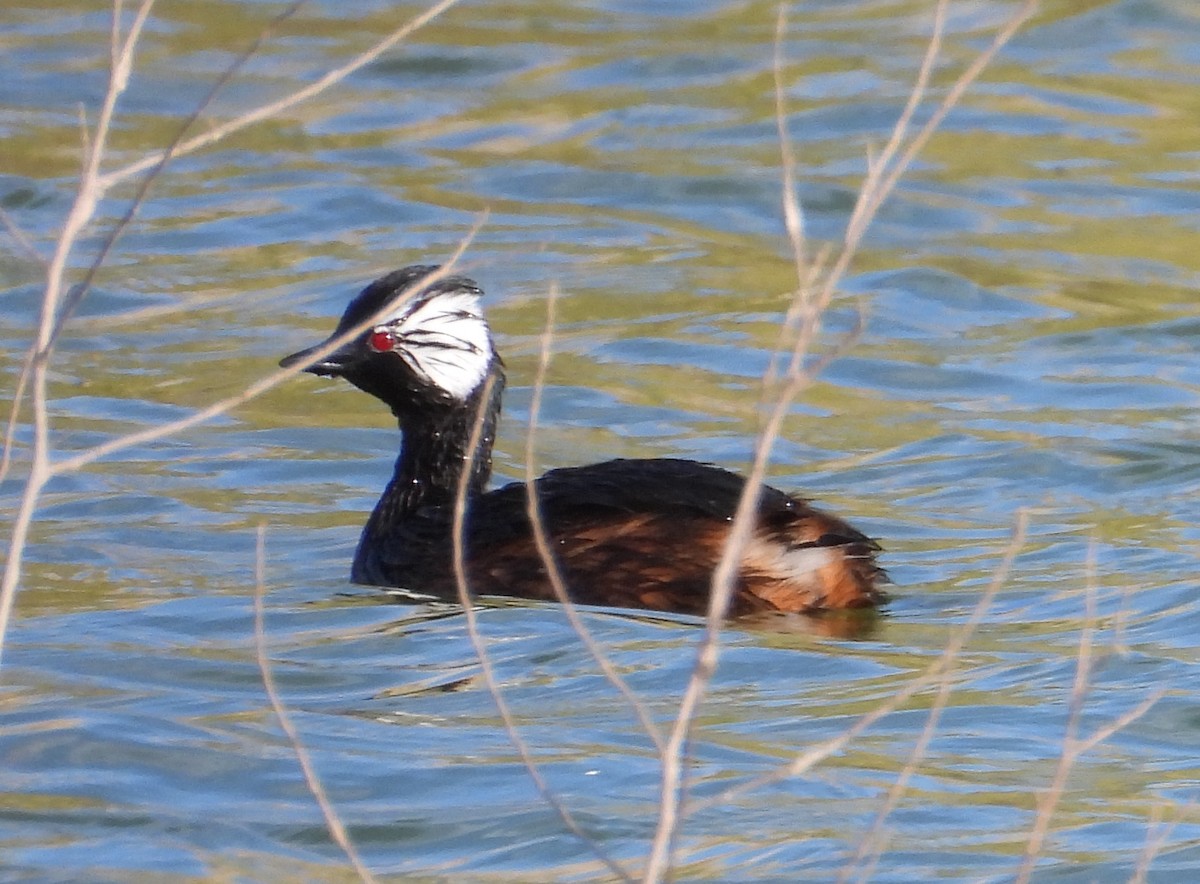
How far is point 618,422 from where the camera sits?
10375 mm

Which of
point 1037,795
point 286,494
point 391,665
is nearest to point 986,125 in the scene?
point 286,494

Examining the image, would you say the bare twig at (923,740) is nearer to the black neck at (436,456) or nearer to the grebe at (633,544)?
the grebe at (633,544)

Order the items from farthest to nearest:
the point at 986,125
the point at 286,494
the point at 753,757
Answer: the point at 986,125, the point at 286,494, the point at 753,757

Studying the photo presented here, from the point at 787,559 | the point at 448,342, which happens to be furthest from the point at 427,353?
the point at 787,559

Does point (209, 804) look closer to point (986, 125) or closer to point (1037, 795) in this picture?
point (1037, 795)

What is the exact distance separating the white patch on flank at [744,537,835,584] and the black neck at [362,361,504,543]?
53.3 inches

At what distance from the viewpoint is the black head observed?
7.83 meters

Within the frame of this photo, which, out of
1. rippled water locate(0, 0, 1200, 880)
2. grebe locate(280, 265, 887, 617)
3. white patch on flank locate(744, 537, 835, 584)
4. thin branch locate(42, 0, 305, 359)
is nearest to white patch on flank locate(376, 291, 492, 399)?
grebe locate(280, 265, 887, 617)

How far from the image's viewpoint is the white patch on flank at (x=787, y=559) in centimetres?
686

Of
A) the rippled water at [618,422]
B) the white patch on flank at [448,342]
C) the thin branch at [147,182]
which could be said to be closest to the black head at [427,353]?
the white patch on flank at [448,342]

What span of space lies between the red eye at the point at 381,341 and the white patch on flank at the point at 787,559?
5.11 ft

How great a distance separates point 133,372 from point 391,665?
15.9 ft

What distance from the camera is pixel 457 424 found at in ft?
26.3

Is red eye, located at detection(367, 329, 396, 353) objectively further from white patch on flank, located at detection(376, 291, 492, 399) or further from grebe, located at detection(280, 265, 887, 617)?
grebe, located at detection(280, 265, 887, 617)
